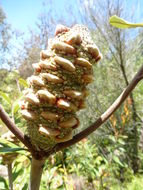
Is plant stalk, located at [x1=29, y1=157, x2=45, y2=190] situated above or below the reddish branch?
below

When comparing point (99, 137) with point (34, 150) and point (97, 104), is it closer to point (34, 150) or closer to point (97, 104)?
point (97, 104)

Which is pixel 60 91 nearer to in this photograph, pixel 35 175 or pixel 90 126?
pixel 90 126

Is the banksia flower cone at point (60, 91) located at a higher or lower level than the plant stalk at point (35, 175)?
higher

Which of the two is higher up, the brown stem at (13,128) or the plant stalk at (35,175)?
the brown stem at (13,128)

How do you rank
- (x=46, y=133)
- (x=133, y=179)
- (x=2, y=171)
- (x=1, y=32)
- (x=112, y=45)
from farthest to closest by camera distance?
(x=1, y=32) < (x=112, y=45) < (x=133, y=179) < (x=2, y=171) < (x=46, y=133)

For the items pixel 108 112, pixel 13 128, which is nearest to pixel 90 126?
pixel 108 112

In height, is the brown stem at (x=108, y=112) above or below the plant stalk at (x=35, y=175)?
above

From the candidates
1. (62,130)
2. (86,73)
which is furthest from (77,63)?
(62,130)

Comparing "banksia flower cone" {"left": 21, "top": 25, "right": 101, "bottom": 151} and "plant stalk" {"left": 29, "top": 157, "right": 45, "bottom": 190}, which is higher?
"banksia flower cone" {"left": 21, "top": 25, "right": 101, "bottom": 151}
